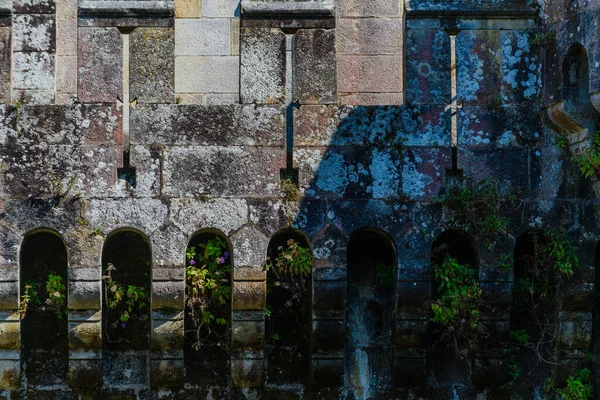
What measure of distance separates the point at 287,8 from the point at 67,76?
2865 mm

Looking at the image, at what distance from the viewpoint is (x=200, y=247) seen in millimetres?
8164

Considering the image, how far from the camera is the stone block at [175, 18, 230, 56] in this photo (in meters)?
9.45

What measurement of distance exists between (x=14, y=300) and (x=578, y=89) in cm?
550

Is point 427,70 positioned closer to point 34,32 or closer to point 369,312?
point 369,312

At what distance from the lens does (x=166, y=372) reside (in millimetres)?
7934

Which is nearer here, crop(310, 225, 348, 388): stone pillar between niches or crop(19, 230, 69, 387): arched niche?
crop(310, 225, 348, 388): stone pillar between niches

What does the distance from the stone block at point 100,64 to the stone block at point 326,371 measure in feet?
10.1

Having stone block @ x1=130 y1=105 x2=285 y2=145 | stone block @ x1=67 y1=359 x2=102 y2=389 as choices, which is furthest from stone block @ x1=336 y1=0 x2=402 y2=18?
stone block @ x1=67 y1=359 x2=102 y2=389

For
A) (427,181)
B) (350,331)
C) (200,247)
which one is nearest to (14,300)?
(200,247)

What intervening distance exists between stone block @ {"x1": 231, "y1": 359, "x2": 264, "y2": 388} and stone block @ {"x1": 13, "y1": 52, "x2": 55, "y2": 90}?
316 cm

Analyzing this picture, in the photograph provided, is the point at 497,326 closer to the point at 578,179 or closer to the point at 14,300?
the point at 578,179

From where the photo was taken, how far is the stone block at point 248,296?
26.0 ft

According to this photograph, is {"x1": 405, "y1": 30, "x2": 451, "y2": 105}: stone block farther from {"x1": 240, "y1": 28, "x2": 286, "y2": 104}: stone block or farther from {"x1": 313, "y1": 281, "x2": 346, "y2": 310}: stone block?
{"x1": 313, "y1": 281, "x2": 346, "y2": 310}: stone block

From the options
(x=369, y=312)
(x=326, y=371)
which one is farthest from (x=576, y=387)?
(x=326, y=371)
